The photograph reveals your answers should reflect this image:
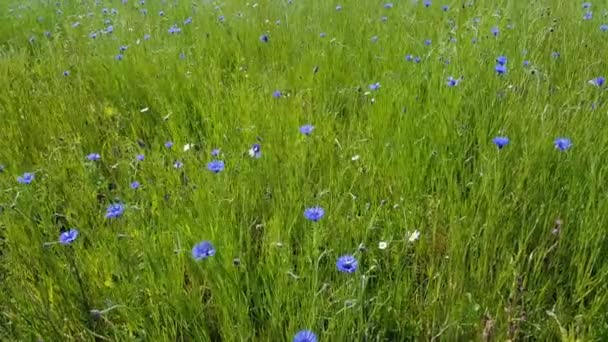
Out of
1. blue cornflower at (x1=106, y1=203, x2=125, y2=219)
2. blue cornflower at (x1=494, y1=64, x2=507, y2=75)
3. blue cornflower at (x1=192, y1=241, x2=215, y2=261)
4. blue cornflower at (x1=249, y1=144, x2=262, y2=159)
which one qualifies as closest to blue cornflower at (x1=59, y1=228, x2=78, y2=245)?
blue cornflower at (x1=106, y1=203, x2=125, y2=219)

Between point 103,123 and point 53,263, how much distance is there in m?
1.39

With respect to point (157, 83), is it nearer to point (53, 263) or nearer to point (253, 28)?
point (253, 28)

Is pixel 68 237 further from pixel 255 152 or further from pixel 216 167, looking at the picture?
pixel 255 152

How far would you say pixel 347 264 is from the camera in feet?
4.07

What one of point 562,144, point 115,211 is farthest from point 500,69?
point 115,211

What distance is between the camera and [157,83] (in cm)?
288

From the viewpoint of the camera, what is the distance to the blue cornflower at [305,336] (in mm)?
1086

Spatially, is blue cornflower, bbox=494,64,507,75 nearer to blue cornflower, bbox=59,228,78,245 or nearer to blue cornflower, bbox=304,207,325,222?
blue cornflower, bbox=304,207,325,222

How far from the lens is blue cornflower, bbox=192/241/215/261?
1.31 m

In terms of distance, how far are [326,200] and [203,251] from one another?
501 mm

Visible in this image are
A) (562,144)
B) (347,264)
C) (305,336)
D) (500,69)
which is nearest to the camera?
(305,336)

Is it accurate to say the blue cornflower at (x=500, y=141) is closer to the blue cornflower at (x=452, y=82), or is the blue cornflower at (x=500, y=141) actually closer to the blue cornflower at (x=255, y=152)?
the blue cornflower at (x=452, y=82)

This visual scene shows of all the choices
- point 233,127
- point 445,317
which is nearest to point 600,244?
point 445,317

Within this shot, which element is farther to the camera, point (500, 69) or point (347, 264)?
point (500, 69)
